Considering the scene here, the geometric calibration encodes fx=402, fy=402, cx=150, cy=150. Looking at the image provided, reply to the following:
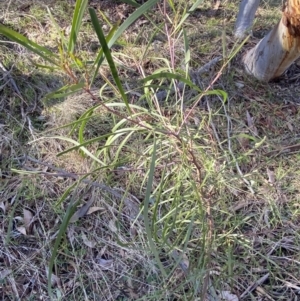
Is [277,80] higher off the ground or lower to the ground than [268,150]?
higher

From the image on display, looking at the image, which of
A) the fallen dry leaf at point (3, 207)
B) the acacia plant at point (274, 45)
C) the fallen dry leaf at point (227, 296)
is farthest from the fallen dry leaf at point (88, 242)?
the acacia plant at point (274, 45)

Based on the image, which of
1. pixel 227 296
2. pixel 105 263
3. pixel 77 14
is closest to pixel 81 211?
pixel 105 263

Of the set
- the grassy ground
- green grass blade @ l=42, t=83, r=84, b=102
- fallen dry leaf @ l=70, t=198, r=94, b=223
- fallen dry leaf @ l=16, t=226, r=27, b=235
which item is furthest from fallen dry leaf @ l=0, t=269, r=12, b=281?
green grass blade @ l=42, t=83, r=84, b=102

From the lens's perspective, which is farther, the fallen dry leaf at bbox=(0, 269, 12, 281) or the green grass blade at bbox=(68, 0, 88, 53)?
the fallen dry leaf at bbox=(0, 269, 12, 281)

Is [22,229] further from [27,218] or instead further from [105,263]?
[105,263]

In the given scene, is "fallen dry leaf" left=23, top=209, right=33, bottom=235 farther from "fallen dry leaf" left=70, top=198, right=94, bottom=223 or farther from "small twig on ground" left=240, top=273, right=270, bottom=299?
"small twig on ground" left=240, top=273, right=270, bottom=299

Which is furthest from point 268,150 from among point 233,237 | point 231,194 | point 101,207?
point 101,207

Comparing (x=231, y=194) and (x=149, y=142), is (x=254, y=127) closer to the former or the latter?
(x=231, y=194)

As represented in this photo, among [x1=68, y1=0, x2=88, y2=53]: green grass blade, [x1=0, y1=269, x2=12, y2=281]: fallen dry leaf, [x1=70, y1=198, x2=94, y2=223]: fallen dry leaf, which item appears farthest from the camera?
[x1=70, y1=198, x2=94, y2=223]: fallen dry leaf

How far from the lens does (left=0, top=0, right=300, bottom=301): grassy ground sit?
57.4 inches

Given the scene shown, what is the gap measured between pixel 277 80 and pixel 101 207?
3.52 ft

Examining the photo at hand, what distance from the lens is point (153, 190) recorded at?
1.70m

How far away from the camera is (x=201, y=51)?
6.94 ft

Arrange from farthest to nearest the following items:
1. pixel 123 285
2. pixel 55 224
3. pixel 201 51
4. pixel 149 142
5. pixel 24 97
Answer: pixel 201 51 < pixel 24 97 < pixel 149 142 < pixel 55 224 < pixel 123 285
